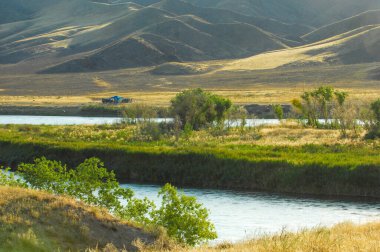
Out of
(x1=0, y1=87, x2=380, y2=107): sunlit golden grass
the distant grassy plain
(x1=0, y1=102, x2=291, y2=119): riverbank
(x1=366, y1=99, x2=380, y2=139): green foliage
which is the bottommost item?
(x1=366, y1=99, x2=380, y2=139): green foliage

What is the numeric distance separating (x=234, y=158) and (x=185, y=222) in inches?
906

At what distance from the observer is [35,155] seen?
2218 inches

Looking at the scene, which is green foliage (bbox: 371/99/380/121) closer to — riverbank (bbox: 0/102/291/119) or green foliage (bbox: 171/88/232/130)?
green foliage (bbox: 171/88/232/130)

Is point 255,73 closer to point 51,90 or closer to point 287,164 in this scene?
point 51,90

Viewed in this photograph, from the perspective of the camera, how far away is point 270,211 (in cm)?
3725

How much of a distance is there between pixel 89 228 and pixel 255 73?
168 meters

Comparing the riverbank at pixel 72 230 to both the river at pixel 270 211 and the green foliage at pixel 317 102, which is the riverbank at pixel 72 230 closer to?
the river at pixel 270 211

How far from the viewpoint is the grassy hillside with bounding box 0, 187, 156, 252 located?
20328 mm

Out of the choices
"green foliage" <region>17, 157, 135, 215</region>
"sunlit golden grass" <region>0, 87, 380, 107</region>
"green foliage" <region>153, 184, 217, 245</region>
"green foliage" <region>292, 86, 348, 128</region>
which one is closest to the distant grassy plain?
"sunlit golden grass" <region>0, 87, 380, 107</region>

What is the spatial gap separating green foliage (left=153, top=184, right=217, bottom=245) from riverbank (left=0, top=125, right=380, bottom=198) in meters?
18.8

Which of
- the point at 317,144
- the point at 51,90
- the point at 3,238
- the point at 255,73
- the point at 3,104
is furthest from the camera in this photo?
the point at 255,73

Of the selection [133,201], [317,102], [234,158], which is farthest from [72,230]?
[317,102]

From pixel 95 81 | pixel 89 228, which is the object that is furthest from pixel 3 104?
pixel 89 228

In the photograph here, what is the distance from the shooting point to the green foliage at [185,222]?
2461 centimetres
